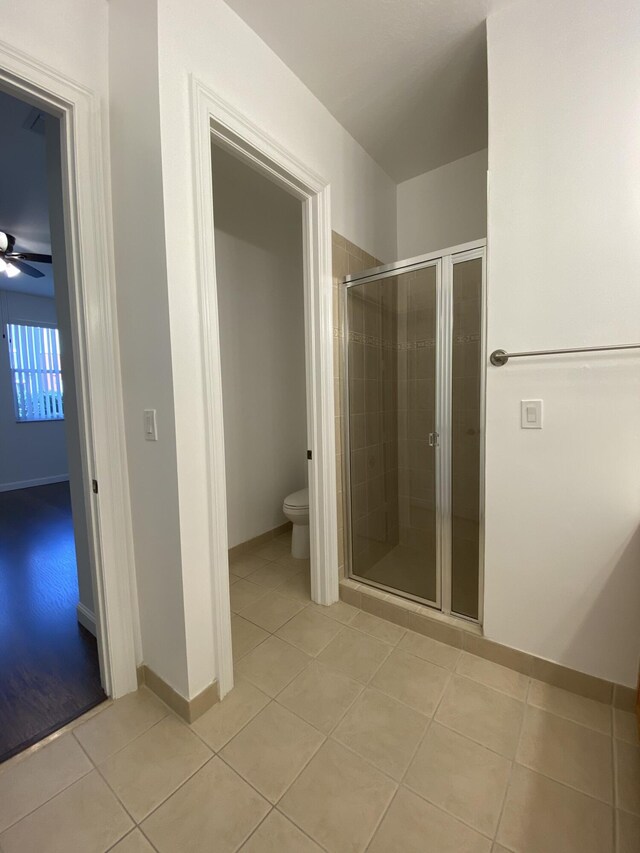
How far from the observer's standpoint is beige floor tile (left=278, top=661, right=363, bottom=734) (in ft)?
4.26

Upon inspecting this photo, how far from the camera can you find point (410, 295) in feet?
6.47

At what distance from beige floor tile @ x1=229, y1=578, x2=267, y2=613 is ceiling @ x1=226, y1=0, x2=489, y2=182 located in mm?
2716

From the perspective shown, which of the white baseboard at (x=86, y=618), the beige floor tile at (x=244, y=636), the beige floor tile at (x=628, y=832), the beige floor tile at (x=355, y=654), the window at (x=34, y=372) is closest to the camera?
the beige floor tile at (x=628, y=832)

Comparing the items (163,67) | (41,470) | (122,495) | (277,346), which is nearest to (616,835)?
(122,495)

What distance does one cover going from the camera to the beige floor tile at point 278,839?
0.91 m

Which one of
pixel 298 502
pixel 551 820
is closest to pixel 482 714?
pixel 551 820

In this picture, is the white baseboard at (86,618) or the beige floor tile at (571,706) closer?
the beige floor tile at (571,706)

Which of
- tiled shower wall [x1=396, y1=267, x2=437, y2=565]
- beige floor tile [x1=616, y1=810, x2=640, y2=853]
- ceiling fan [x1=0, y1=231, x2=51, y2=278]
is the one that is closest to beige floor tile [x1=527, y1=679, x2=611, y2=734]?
beige floor tile [x1=616, y1=810, x2=640, y2=853]

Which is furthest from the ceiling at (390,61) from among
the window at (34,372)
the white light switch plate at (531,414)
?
the window at (34,372)

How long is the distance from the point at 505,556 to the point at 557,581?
0.64ft

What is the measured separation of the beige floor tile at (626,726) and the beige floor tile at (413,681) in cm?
56

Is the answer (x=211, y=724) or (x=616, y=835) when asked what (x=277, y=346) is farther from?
(x=616, y=835)

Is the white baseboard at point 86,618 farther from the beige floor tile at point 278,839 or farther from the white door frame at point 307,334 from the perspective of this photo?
the beige floor tile at point 278,839

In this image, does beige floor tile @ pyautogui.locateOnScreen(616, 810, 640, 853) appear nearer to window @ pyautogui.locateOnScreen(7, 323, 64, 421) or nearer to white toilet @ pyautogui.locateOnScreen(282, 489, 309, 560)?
white toilet @ pyautogui.locateOnScreen(282, 489, 309, 560)
